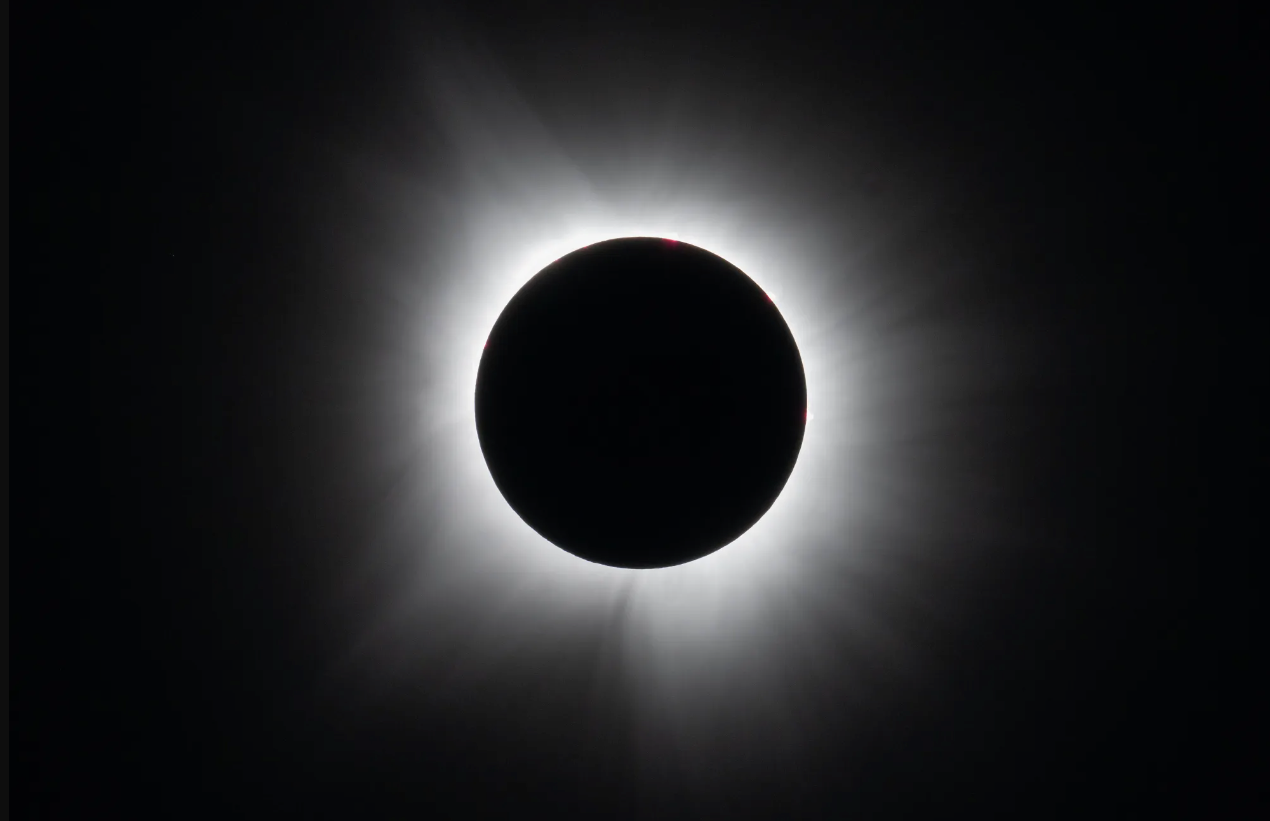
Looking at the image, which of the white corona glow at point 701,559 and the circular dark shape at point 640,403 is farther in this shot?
the white corona glow at point 701,559

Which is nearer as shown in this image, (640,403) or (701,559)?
(640,403)

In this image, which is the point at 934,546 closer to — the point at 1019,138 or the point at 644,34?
the point at 1019,138

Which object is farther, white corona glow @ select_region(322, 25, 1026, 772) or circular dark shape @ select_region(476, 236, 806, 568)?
white corona glow @ select_region(322, 25, 1026, 772)

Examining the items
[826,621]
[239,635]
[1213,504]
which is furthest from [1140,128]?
[239,635]
